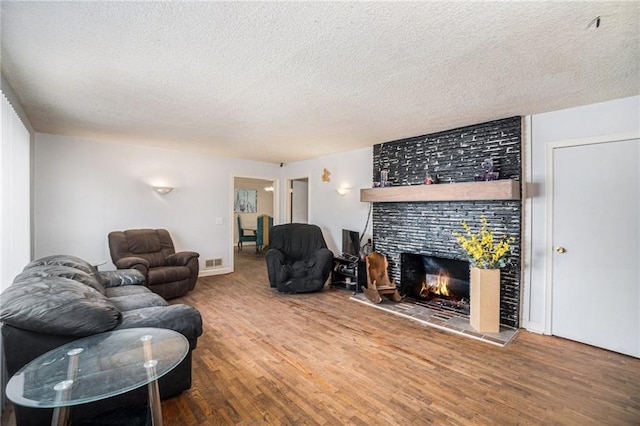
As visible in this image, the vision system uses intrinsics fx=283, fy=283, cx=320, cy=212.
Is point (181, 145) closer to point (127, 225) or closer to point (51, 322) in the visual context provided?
point (127, 225)

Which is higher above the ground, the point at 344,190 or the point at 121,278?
the point at 344,190

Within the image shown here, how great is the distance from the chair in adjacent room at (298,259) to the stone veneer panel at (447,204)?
99 centimetres

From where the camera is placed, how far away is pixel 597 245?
2777 mm

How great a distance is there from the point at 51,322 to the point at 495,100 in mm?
3773

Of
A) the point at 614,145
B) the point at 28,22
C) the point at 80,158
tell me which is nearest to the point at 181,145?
the point at 80,158

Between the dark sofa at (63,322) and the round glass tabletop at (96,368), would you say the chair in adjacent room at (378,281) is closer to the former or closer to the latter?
the dark sofa at (63,322)

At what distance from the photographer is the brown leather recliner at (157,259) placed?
3934mm

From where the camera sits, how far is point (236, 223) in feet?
32.4

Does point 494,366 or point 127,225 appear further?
point 127,225

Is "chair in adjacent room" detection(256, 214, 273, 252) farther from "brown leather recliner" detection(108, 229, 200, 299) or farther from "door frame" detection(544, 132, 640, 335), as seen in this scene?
"door frame" detection(544, 132, 640, 335)

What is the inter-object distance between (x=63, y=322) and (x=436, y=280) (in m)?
4.03

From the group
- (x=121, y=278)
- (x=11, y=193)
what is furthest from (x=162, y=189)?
(x=11, y=193)

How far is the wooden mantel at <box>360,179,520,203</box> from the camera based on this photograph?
9.99ft

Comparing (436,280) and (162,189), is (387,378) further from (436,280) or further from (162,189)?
(162,189)
